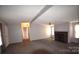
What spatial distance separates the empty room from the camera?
51.4 inches

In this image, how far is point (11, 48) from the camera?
132cm

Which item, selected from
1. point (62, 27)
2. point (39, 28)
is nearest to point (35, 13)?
point (39, 28)

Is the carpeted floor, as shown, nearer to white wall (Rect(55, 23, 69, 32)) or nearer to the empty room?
the empty room

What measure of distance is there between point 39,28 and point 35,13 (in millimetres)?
242

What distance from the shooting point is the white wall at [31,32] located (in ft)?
4.44

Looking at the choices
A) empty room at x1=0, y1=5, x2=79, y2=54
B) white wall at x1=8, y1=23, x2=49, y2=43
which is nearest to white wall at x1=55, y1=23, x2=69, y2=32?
empty room at x1=0, y1=5, x2=79, y2=54

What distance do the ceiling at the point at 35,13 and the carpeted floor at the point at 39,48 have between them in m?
0.35

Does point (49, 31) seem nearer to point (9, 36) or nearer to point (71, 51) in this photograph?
point (71, 51)

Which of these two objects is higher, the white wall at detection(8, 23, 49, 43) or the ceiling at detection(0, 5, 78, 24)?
the ceiling at detection(0, 5, 78, 24)

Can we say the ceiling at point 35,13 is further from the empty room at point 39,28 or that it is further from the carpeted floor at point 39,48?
the carpeted floor at point 39,48

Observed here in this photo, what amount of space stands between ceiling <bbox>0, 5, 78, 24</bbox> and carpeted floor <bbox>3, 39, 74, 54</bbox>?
0.35 meters

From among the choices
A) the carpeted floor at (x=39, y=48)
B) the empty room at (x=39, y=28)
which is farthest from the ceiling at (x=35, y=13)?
the carpeted floor at (x=39, y=48)

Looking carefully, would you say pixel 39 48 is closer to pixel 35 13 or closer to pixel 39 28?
pixel 39 28
